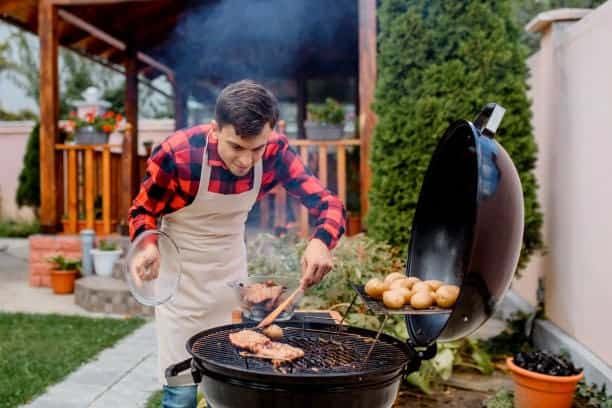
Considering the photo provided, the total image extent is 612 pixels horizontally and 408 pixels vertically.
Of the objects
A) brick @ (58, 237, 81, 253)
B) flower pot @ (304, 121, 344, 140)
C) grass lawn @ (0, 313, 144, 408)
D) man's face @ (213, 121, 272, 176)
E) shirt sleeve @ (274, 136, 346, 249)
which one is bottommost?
grass lawn @ (0, 313, 144, 408)

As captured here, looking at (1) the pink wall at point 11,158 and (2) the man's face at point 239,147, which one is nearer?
(2) the man's face at point 239,147

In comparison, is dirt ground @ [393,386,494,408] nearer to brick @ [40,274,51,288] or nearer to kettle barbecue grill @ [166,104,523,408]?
kettle barbecue grill @ [166,104,523,408]

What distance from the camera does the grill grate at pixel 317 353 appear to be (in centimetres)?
179

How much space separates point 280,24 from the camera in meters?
8.80

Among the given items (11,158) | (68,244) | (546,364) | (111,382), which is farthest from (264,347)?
(11,158)

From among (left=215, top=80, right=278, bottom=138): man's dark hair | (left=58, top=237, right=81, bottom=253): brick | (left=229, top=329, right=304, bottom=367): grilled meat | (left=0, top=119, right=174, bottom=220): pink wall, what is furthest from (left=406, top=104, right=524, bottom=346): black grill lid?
(left=0, top=119, right=174, bottom=220): pink wall

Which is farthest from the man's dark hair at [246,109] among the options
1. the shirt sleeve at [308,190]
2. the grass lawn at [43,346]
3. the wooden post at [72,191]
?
the wooden post at [72,191]

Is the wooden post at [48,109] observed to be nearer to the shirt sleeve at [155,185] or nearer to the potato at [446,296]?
the shirt sleeve at [155,185]

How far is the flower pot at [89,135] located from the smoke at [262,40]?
227 centimetres

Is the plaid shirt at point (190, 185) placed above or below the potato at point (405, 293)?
above

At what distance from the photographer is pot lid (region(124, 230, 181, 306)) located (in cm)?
207

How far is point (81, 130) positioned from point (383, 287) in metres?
6.26

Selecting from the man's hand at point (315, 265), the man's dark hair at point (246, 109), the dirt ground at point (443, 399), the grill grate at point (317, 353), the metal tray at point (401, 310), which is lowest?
the dirt ground at point (443, 399)

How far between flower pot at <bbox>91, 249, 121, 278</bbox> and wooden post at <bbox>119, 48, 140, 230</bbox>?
0.89 metres
